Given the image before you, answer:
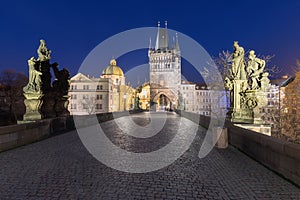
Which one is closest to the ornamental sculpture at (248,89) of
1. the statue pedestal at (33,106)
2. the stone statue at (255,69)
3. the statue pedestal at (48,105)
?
the stone statue at (255,69)

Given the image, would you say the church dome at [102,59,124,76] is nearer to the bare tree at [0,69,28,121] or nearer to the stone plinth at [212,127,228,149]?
the bare tree at [0,69,28,121]

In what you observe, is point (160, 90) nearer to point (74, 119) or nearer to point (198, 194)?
point (74, 119)

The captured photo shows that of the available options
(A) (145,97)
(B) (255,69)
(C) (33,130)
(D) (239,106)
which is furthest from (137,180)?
(A) (145,97)

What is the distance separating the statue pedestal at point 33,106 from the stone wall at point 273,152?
28.0 feet

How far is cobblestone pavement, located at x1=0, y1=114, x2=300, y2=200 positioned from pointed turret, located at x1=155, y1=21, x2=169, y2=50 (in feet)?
313

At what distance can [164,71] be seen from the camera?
9694cm

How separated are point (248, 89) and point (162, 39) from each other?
9295cm

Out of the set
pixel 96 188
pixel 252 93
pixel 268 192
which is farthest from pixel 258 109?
pixel 96 188

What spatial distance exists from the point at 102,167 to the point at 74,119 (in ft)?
30.9

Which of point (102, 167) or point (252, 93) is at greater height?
point (252, 93)

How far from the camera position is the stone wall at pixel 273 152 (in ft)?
15.0

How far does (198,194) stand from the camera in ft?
13.8

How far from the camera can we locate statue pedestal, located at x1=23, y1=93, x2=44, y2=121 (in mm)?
10555

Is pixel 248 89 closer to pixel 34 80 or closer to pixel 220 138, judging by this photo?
pixel 220 138
